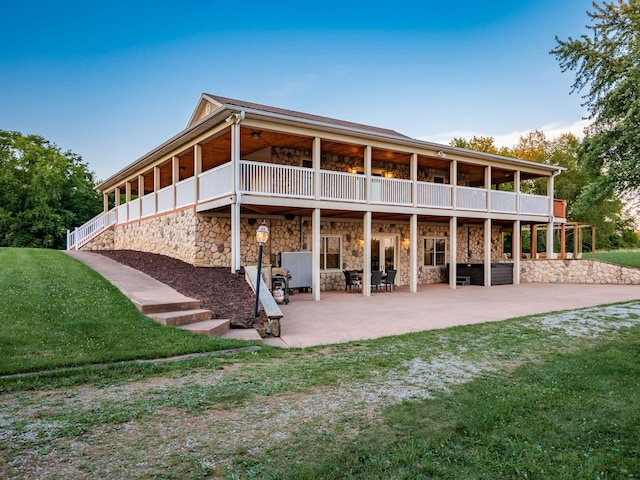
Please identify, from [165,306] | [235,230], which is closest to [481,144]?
[235,230]

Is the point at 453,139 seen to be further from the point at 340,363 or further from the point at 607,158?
the point at 340,363

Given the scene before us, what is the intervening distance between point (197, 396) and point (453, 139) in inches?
1659

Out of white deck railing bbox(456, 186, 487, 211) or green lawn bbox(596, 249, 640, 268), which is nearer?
white deck railing bbox(456, 186, 487, 211)

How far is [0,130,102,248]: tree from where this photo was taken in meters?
27.9

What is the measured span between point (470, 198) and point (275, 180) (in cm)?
839

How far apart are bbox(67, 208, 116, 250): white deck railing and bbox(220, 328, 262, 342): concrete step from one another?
52.2 ft

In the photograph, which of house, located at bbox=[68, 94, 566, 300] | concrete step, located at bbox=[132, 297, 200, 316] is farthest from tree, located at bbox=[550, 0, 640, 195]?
concrete step, located at bbox=[132, 297, 200, 316]

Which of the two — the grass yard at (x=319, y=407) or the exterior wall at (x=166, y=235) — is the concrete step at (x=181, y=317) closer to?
the grass yard at (x=319, y=407)

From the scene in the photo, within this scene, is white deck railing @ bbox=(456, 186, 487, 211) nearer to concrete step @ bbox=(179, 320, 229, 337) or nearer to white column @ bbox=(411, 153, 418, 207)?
white column @ bbox=(411, 153, 418, 207)

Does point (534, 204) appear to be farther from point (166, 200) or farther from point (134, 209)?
point (134, 209)

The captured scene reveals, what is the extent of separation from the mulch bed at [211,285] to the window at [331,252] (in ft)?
14.2

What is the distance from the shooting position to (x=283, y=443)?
2.95 meters

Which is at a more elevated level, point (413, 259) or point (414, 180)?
point (414, 180)

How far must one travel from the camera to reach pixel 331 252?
15.0m
